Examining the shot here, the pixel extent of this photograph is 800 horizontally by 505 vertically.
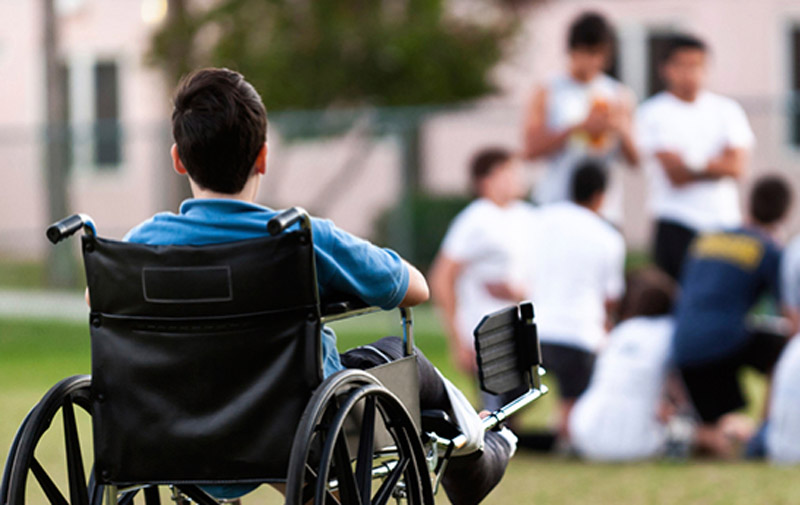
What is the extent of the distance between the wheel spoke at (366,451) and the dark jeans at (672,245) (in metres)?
4.91

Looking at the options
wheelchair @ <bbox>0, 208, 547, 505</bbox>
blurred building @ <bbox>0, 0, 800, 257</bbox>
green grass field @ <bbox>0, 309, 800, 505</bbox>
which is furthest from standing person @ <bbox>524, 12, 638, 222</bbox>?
blurred building @ <bbox>0, 0, 800, 257</bbox>

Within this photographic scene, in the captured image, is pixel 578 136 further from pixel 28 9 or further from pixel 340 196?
pixel 28 9

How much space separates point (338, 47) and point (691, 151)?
9922mm

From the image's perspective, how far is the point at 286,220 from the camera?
2.99 metres

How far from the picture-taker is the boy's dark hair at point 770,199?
703 cm

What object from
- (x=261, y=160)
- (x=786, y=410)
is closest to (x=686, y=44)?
(x=786, y=410)

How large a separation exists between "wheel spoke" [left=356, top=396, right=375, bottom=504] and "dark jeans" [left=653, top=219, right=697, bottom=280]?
4913mm

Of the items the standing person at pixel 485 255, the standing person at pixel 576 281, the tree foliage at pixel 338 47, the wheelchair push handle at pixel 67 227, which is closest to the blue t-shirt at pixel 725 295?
the standing person at pixel 576 281

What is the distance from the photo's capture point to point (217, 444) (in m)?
3.11

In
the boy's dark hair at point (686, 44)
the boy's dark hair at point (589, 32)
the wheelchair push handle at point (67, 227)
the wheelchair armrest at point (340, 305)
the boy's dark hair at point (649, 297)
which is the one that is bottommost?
the boy's dark hair at point (649, 297)

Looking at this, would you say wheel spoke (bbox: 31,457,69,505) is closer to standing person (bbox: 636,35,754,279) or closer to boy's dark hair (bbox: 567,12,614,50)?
boy's dark hair (bbox: 567,12,614,50)

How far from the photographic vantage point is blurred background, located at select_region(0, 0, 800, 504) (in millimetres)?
14461

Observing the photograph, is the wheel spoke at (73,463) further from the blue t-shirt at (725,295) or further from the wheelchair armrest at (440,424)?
the blue t-shirt at (725,295)

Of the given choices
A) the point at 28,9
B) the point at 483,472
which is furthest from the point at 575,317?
the point at 28,9
